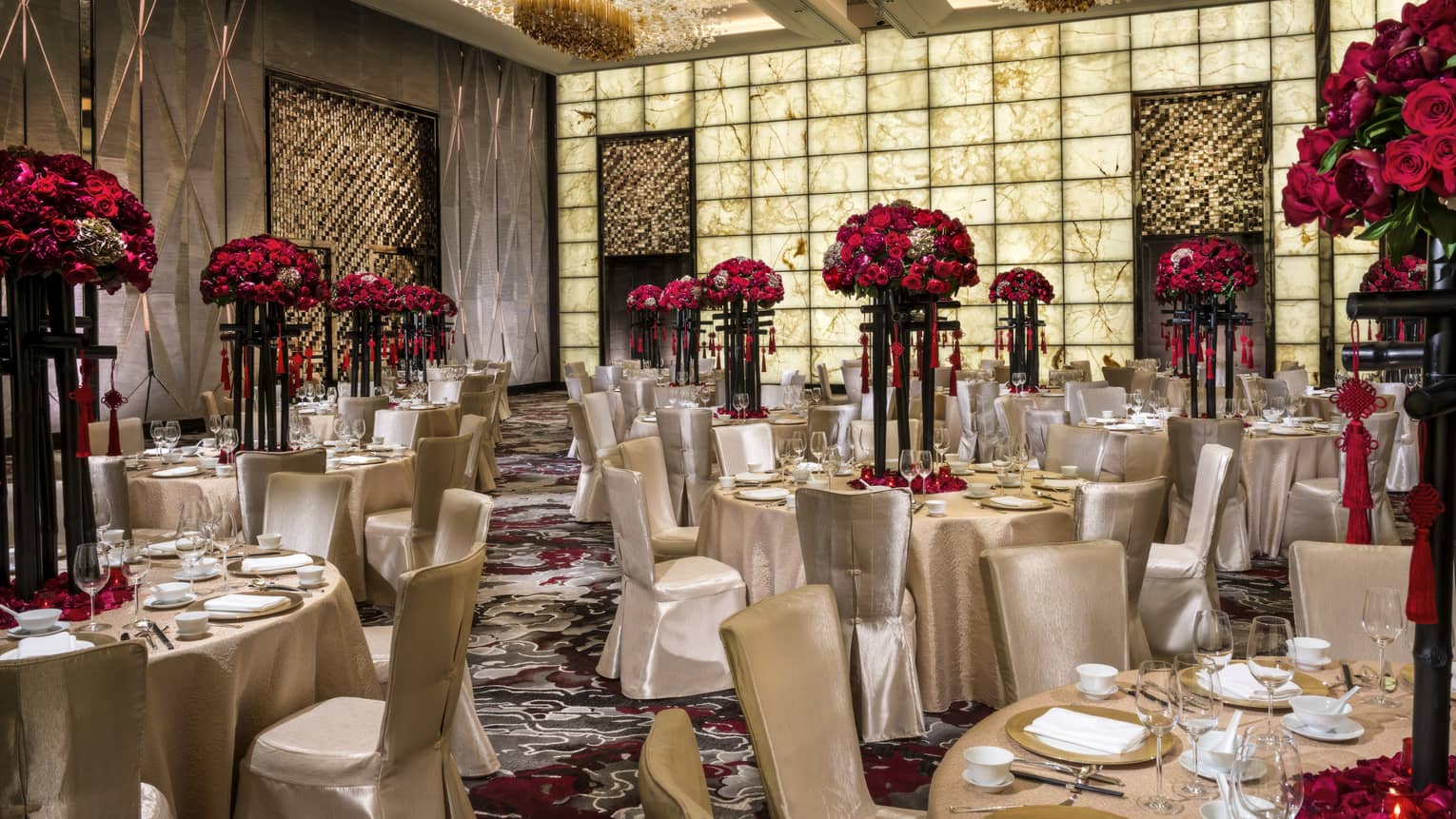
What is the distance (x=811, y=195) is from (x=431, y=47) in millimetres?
5833

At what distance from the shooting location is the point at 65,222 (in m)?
2.85

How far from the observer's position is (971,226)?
15586 mm

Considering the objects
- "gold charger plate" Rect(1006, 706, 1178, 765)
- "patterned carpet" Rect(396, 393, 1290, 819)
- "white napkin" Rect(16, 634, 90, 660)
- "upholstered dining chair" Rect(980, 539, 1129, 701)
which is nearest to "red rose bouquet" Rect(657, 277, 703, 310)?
"patterned carpet" Rect(396, 393, 1290, 819)

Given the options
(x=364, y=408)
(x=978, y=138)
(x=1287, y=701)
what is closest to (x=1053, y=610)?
(x=1287, y=701)

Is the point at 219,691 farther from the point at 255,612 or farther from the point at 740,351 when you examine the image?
the point at 740,351

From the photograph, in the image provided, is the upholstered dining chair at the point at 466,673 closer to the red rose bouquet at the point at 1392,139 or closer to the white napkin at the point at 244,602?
the white napkin at the point at 244,602

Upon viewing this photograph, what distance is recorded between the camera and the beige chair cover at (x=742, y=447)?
598cm

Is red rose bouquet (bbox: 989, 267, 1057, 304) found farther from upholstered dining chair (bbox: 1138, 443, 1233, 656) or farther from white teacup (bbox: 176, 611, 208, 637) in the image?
white teacup (bbox: 176, 611, 208, 637)

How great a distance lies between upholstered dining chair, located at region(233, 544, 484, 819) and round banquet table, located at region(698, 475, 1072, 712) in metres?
1.77

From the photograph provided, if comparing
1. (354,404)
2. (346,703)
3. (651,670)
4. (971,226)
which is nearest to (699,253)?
(971,226)

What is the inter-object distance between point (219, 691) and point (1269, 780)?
226 cm

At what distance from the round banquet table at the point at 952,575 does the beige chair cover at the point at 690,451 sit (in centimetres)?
242

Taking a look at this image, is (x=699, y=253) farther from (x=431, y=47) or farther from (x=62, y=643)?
(x=62, y=643)

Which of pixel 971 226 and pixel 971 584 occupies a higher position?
pixel 971 226
